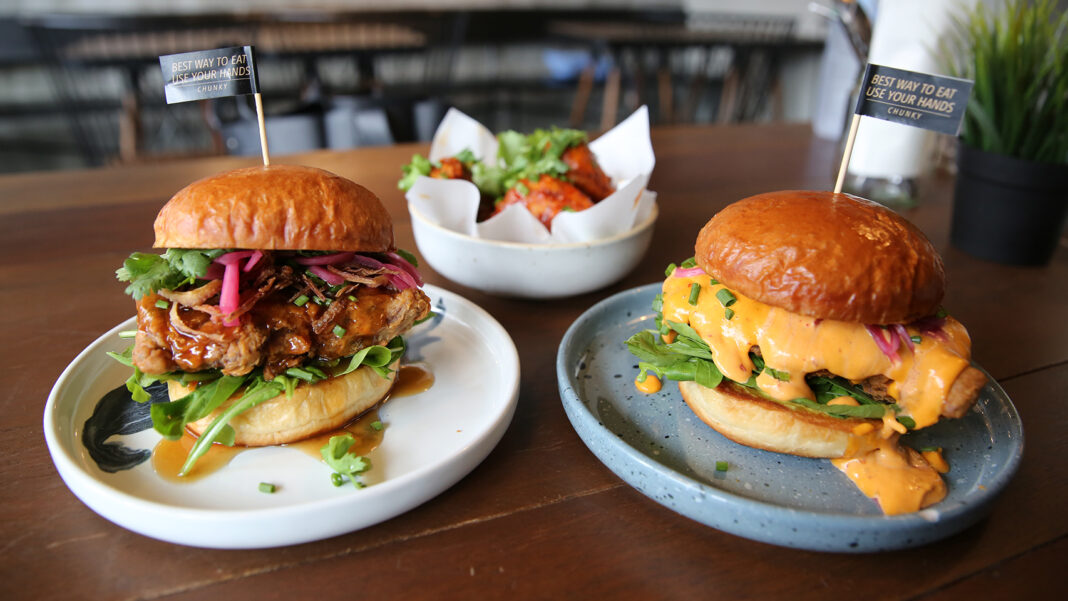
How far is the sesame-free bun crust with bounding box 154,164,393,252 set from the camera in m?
1.21

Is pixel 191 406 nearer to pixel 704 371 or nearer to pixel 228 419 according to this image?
pixel 228 419

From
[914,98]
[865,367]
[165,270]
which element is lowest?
[865,367]

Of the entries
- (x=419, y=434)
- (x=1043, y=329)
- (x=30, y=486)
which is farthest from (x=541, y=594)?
(x=1043, y=329)

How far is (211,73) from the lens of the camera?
1427 mm

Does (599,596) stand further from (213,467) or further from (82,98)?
(82,98)

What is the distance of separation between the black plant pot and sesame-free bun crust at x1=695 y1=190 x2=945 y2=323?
120 centimetres

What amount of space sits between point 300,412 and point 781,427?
0.97 metres

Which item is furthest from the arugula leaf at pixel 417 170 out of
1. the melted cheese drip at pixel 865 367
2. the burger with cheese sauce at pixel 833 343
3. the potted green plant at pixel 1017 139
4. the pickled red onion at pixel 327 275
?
Answer: the potted green plant at pixel 1017 139

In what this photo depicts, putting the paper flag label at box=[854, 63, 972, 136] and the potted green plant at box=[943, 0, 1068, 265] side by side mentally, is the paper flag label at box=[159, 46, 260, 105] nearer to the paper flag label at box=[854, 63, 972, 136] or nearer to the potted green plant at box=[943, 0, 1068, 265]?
the paper flag label at box=[854, 63, 972, 136]

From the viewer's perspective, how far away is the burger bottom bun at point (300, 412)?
124cm

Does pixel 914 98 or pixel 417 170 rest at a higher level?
pixel 914 98

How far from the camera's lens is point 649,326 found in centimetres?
173

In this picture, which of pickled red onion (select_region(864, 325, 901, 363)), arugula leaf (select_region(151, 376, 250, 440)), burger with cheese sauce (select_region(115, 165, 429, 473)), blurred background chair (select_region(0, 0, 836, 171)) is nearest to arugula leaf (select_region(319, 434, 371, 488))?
burger with cheese sauce (select_region(115, 165, 429, 473))

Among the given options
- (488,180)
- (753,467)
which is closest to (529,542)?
(753,467)
